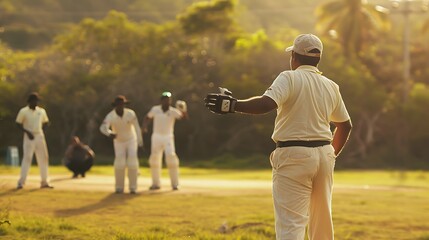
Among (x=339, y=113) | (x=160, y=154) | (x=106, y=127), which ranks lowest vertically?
(x=160, y=154)

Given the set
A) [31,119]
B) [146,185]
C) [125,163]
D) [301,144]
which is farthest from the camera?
[146,185]

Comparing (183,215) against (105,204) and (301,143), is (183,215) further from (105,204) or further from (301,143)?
(301,143)

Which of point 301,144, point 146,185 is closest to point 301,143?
point 301,144

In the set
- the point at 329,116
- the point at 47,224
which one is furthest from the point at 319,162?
the point at 47,224

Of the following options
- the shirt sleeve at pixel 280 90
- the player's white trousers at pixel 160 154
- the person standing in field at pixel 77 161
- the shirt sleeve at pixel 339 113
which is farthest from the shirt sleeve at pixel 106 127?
the shirt sleeve at pixel 280 90

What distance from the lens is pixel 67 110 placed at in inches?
1833

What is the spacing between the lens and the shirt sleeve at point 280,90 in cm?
745

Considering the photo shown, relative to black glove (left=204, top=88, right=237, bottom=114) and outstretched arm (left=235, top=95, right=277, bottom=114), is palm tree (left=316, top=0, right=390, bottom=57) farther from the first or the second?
black glove (left=204, top=88, right=237, bottom=114)

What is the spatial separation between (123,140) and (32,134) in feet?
5.91

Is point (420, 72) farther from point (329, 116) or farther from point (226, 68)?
point (329, 116)

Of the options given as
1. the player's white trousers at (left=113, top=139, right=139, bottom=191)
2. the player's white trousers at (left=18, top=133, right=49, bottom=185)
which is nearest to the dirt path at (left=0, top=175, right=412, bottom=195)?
the player's white trousers at (left=18, top=133, right=49, bottom=185)

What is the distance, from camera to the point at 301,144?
770 cm

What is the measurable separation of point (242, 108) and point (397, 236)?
6392 millimetres

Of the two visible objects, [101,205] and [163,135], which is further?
[163,135]
